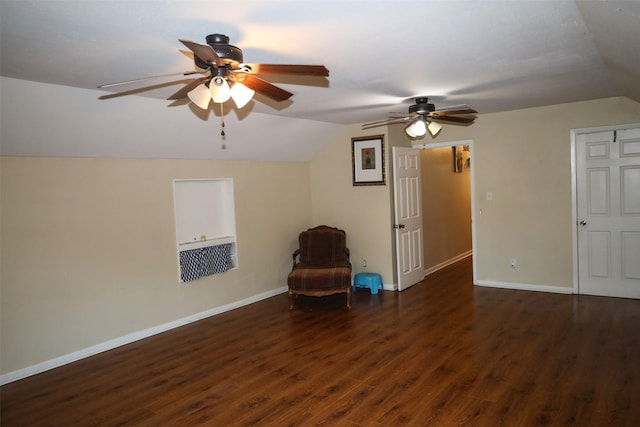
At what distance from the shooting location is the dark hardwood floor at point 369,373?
2939 mm

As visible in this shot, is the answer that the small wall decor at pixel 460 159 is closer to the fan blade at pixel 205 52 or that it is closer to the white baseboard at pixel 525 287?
the white baseboard at pixel 525 287

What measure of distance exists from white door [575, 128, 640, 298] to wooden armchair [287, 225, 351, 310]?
299 cm

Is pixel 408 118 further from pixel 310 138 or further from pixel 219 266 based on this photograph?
pixel 219 266

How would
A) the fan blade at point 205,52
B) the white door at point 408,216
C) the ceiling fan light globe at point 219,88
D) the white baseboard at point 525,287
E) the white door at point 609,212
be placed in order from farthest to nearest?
1. the white door at point 408,216
2. the white baseboard at point 525,287
3. the white door at point 609,212
4. the ceiling fan light globe at point 219,88
5. the fan blade at point 205,52

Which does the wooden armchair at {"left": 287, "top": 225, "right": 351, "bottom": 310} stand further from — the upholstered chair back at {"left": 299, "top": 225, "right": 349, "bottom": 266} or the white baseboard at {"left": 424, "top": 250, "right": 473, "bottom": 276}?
the white baseboard at {"left": 424, "top": 250, "right": 473, "bottom": 276}

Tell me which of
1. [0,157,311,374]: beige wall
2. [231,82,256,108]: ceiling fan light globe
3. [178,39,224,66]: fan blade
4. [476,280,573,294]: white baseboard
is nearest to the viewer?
[178,39,224,66]: fan blade

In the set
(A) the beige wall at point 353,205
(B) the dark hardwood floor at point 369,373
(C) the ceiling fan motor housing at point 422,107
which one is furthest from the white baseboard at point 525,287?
(C) the ceiling fan motor housing at point 422,107

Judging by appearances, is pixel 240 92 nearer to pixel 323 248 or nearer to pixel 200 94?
pixel 200 94

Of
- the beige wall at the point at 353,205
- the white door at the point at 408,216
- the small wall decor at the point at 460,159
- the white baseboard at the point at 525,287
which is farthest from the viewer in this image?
the small wall decor at the point at 460,159

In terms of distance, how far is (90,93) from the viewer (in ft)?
11.6

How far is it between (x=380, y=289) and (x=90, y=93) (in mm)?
4295

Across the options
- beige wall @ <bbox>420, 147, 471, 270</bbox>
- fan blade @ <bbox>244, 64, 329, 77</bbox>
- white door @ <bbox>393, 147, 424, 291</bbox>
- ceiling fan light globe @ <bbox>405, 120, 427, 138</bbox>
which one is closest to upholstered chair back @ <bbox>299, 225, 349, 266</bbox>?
white door @ <bbox>393, 147, 424, 291</bbox>

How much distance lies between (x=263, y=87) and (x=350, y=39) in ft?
1.96

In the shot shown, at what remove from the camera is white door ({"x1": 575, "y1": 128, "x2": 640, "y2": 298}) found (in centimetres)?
516
